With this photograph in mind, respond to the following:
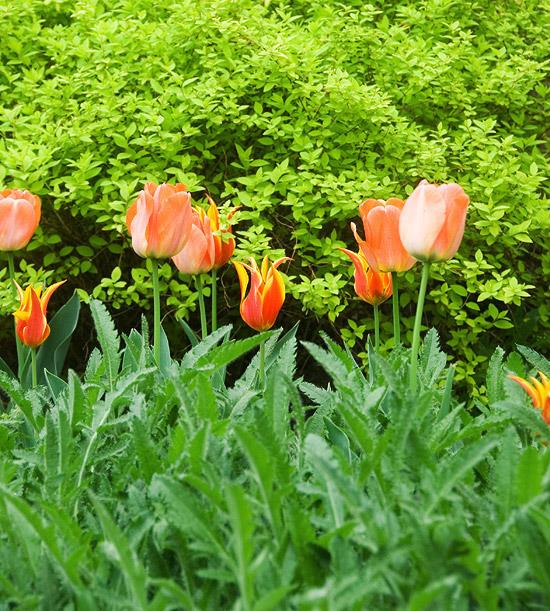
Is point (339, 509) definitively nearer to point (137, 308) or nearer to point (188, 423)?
point (188, 423)

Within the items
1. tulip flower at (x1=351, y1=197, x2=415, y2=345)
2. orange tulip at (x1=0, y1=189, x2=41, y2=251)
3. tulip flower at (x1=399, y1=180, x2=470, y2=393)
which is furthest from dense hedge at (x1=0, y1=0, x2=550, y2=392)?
tulip flower at (x1=399, y1=180, x2=470, y2=393)

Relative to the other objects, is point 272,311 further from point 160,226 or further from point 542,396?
point 542,396

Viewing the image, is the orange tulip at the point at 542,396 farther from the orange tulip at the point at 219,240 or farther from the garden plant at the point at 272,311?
the orange tulip at the point at 219,240

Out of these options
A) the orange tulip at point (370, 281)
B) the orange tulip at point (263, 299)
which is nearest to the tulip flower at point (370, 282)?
the orange tulip at point (370, 281)

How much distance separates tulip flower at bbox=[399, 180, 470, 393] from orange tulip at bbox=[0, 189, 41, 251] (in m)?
1.02

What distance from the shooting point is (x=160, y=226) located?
5.93ft

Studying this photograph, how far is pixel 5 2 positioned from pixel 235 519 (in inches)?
131

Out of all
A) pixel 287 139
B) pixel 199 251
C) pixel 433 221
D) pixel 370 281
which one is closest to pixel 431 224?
pixel 433 221

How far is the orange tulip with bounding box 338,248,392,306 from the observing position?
2.04 m

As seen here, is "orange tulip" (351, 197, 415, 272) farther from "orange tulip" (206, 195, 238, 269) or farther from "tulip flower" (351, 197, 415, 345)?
"orange tulip" (206, 195, 238, 269)

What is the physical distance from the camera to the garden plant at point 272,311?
1.04m

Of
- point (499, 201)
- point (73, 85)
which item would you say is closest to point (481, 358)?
point (499, 201)

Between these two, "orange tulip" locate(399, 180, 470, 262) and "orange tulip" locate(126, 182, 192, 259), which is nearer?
A: "orange tulip" locate(399, 180, 470, 262)

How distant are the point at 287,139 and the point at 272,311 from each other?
4.96 ft
